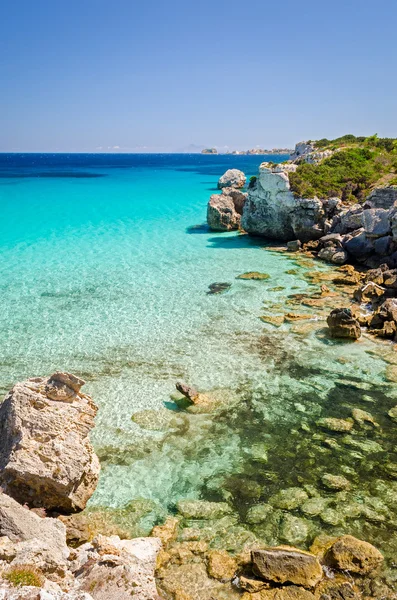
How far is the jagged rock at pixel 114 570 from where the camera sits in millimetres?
7043

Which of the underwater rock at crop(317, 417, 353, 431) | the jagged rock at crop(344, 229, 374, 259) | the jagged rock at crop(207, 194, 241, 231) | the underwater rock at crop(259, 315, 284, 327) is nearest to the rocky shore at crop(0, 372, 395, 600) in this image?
the underwater rock at crop(317, 417, 353, 431)

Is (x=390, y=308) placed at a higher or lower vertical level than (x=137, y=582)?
higher

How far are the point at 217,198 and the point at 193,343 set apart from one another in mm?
26657

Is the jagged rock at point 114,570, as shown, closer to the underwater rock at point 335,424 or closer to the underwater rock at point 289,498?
the underwater rock at point 289,498

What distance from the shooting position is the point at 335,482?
35.9ft

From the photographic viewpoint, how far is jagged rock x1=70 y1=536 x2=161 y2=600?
23.1 ft

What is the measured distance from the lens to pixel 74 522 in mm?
9617

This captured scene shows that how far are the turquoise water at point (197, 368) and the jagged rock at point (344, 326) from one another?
0.60 metres

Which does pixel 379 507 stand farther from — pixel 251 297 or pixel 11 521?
pixel 251 297

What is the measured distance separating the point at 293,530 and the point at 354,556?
4.57 feet

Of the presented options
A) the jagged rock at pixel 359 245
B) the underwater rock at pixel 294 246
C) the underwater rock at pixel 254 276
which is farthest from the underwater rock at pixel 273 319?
the underwater rock at pixel 294 246

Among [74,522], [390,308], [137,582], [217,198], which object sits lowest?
[74,522]

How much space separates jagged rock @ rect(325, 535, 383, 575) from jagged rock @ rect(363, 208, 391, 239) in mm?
22463

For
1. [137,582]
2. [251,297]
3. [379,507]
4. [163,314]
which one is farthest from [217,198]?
[137,582]
